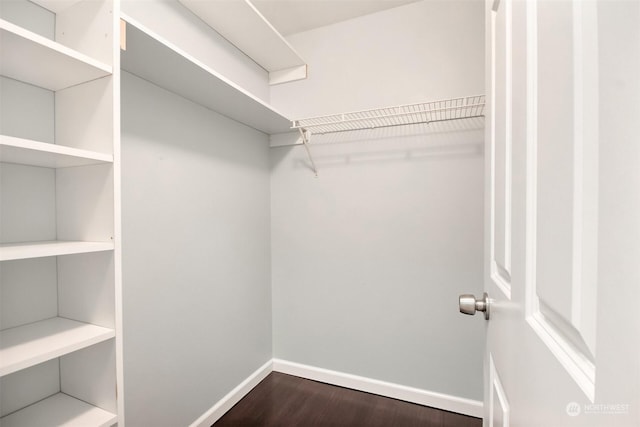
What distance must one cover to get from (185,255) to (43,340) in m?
0.77

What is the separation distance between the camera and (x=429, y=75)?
180cm

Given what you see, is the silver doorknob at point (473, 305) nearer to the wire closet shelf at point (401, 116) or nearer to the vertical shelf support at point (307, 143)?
the wire closet shelf at point (401, 116)

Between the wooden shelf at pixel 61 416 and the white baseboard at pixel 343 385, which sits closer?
the wooden shelf at pixel 61 416

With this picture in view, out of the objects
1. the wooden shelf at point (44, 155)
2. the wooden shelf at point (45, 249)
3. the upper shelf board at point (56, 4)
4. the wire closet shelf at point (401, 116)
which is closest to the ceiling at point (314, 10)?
the wire closet shelf at point (401, 116)

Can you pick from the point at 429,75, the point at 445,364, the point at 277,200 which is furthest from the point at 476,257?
the point at 277,200

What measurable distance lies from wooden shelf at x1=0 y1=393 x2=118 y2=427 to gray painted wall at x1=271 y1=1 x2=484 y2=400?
1426 millimetres

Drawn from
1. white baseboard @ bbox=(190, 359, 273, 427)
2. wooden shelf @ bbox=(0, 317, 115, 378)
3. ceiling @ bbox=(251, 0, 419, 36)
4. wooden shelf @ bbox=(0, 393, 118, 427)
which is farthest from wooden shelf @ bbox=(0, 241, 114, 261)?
ceiling @ bbox=(251, 0, 419, 36)

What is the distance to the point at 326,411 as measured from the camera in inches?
69.5

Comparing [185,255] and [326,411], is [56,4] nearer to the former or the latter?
[185,255]

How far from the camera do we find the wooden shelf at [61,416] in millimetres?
780

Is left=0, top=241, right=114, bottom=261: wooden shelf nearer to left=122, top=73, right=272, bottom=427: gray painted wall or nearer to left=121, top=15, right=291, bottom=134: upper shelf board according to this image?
left=122, top=73, right=272, bottom=427: gray painted wall

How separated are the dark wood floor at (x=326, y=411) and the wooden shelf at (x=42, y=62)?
5.97 feet

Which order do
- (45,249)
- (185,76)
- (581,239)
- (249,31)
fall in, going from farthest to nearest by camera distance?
(249,31)
(185,76)
(45,249)
(581,239)

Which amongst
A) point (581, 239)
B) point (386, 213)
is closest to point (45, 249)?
point (581, 239)
